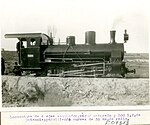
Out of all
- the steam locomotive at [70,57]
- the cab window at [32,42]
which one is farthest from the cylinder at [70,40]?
the cab window at [32,42]

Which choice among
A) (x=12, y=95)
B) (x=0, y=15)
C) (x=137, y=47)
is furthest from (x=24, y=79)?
(x=137, y=47)

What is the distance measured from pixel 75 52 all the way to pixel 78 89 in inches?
5.9

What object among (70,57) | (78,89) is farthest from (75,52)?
(78,89)

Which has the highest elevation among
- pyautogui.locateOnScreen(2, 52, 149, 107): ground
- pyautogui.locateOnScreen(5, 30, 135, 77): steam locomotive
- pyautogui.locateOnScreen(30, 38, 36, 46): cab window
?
pyautogui.locateOnScreen(30, 38, 36, 46): cab window

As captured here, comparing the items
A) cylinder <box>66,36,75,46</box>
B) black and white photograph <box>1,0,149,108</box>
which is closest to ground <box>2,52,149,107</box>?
black and white photograph <box>1,0,149,108</box>

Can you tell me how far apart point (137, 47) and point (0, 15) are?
540 mm

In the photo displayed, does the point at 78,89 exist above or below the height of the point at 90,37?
below

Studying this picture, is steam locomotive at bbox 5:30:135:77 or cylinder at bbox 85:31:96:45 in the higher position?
cylinder at bbox 85:31:96:45

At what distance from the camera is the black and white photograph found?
1061 mm

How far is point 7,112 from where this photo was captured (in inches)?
41.1

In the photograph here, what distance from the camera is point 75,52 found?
43.9 inches

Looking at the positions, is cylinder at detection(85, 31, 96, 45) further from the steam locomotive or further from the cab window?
the cab window

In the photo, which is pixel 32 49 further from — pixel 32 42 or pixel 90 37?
pixel 90 37

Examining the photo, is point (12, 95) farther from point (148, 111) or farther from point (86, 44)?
point (148, 111)
